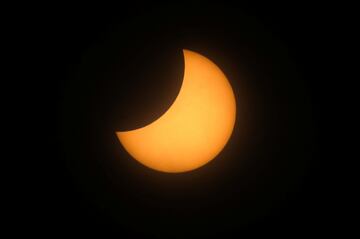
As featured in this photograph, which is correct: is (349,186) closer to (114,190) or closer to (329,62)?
(329,62)

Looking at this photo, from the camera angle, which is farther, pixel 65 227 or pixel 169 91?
pixel 65 227

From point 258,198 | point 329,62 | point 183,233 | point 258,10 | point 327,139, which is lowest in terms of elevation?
point 183,233

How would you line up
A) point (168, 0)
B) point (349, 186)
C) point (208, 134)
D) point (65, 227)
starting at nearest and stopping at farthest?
point (208, 134), point (168, 0), point (349, 186), point (65, 227)

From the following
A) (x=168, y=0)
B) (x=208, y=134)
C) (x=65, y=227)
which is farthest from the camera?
(x=65, y=227)

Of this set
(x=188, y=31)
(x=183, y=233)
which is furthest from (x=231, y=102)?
(x=183, y=233)

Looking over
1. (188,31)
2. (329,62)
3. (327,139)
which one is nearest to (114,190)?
(188,31)

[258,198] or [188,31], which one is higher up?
[188,31]
